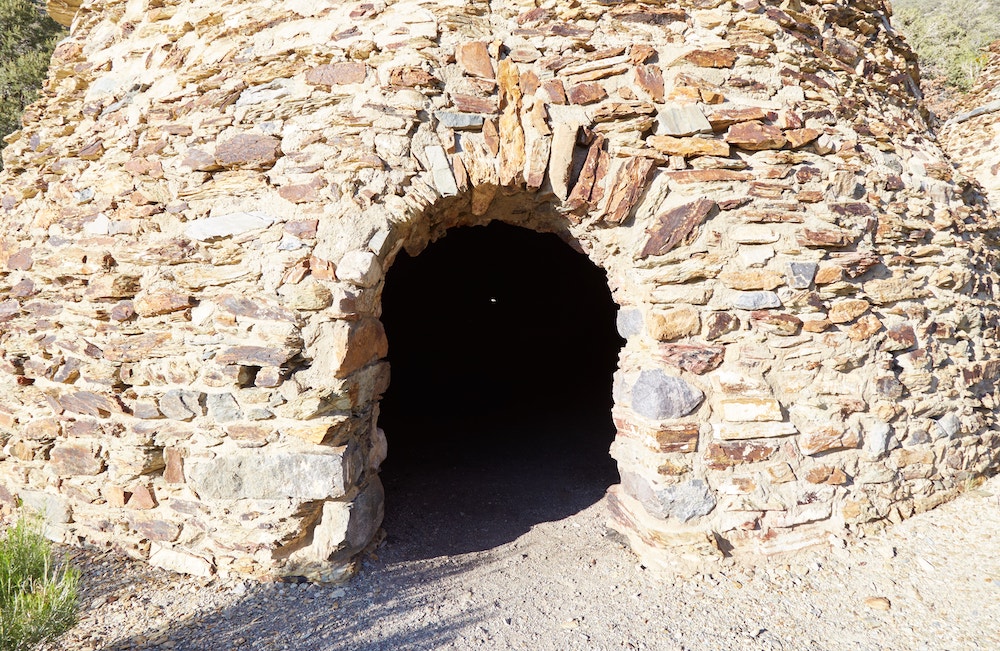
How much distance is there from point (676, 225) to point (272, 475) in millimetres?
2205

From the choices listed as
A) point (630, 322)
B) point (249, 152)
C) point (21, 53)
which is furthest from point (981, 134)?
point (21, 53)

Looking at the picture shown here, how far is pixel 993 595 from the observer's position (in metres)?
2.21

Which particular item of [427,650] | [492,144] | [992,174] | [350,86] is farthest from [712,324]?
[992,174]

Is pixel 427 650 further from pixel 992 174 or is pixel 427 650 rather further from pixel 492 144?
pixel 992 174

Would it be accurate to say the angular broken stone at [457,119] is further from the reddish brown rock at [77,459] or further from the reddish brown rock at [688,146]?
the reddish brown rock at [77,459]

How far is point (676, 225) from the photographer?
2.58 m

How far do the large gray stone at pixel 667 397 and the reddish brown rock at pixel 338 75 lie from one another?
2015mm

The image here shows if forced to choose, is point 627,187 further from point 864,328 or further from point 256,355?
point 256,355

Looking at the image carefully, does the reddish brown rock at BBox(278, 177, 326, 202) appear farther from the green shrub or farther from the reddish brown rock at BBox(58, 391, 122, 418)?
the green shrub

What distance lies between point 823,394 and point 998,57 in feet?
20.9

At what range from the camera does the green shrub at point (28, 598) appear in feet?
5.68

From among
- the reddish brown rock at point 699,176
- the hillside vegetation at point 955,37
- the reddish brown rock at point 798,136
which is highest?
the hillside vegetation at point 955,37

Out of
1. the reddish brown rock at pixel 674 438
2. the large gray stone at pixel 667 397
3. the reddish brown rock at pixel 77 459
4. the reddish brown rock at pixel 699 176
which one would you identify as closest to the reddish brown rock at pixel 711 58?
the reddish brown rock at pixel 699 176

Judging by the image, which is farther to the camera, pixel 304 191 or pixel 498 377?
pixel 498 377
